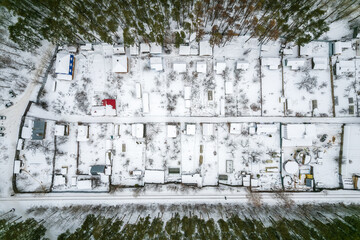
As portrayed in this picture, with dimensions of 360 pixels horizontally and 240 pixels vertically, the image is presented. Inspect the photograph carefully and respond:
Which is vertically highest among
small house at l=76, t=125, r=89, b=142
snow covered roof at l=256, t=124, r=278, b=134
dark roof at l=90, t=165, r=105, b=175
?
snow covered roof at l=256, t=124, r=278, b=134

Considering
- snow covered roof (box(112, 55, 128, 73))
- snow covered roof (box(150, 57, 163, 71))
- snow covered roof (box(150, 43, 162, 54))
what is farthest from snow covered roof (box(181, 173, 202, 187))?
snow covered roof (box(150, 43, 162, 54))

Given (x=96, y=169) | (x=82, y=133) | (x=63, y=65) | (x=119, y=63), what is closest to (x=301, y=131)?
(x=119, y=63)

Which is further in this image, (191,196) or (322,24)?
(191,196)

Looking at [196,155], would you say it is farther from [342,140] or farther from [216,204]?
[342,140]

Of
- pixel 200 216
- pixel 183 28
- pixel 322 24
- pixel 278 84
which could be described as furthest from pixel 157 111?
pixel 322 24

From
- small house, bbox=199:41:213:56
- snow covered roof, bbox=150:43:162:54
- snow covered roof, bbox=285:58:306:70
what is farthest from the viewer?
snow covered roof, bbox=150:43:162:54

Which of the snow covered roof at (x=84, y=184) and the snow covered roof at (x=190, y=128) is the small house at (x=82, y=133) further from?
the snow covered roof at (x=190, y=128)

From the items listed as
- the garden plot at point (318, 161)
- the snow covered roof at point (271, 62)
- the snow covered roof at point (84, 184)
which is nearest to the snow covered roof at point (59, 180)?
the snow covered roof at point (84, 184)

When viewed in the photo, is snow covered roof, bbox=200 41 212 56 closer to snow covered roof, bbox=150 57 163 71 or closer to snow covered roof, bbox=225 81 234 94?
snow covered roof, bbox=225 81 234 94
